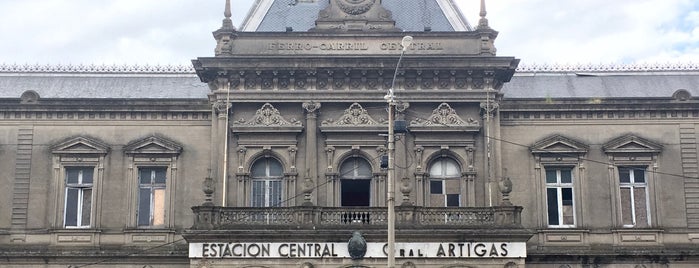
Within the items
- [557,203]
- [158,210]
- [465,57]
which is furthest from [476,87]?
[158,210]

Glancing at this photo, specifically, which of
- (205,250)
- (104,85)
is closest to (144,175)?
(104,85)

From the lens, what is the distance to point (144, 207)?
34.0m

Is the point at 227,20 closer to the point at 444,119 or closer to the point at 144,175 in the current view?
the point at 144,175

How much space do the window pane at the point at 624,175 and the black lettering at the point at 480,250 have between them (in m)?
6.65

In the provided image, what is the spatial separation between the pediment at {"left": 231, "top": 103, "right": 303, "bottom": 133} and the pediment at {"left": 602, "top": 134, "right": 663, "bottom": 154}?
10.6 meters

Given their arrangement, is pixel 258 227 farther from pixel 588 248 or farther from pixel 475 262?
pixel 588 248

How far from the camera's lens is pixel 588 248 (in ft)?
A: 110

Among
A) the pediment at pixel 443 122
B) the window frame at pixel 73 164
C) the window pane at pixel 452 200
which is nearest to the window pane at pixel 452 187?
the window pane at pixel 452 200

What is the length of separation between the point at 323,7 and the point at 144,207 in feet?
31.5

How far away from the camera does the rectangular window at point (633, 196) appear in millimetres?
33906

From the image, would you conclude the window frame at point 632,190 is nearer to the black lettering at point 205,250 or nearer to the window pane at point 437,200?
the window pane at point 437,200

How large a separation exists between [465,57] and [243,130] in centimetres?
766

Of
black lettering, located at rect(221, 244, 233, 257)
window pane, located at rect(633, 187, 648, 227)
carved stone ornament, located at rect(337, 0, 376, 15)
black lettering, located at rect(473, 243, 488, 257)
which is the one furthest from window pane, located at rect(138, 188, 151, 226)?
window pane, located at rect(633, 187, 648, 227)

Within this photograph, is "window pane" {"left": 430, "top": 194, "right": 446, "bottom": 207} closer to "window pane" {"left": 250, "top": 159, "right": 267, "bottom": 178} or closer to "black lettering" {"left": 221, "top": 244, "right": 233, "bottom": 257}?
"window pane" {"left": 250, "top": 159, "right": 267, "bottom": 178}
